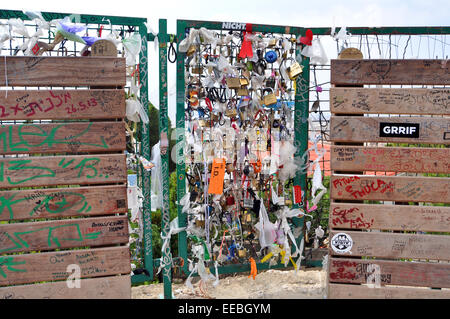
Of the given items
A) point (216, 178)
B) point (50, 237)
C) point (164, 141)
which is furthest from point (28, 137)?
point (216, 178)

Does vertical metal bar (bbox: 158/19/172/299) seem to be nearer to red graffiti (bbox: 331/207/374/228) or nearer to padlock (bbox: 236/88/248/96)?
padlock (bbox: 236/88/248/96)

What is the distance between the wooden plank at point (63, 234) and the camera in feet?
10.2

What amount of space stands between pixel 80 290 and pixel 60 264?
26 cm

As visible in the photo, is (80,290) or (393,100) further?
(393,100)

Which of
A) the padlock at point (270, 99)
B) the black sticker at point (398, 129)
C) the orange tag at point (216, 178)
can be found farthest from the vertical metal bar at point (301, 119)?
the black sticker at point (398, 129)

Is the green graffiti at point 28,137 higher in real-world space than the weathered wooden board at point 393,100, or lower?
lower

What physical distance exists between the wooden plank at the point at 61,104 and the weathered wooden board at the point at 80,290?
51.9 inches

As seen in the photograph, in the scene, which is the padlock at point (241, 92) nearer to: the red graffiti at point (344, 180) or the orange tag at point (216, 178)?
the orange tag at point (216, 178)

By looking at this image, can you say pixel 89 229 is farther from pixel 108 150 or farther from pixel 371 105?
pixel 371 105

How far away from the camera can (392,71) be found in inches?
131

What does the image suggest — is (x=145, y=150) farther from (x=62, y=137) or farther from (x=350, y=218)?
(x=350, y=218)

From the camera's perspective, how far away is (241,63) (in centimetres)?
408

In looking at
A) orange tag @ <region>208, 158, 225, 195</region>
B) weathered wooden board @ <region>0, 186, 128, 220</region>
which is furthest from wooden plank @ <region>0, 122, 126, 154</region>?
orange tag @ <region>208, 158, 225, 195</region>

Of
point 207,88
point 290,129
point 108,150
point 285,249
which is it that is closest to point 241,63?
point 207,88
